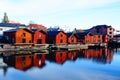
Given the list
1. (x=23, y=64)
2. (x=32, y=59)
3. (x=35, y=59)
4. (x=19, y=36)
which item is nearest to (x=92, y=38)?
(x=19, y=36)

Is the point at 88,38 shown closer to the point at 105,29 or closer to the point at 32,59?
the point at 105,29

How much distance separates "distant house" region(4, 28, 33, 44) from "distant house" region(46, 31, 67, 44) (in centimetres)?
852

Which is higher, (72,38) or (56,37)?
(56,37)

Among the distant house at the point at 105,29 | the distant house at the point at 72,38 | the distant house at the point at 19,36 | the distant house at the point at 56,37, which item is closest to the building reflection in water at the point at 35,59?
the distant house at the point at 19,36

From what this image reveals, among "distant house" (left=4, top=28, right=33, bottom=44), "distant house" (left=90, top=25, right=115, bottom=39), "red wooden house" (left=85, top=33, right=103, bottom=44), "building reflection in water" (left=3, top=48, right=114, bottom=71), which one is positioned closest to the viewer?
"building reflection in water" (left=3, top=48, right=114, bottom=71)

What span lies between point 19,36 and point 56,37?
40.3 feet

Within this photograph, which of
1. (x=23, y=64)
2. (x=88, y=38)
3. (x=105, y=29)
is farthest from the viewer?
Answer: (x=105, y=29)

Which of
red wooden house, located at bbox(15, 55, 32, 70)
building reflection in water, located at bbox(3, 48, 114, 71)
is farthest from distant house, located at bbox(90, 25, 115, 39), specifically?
red wooden house, located at bbox(15, 55, 32, 70)

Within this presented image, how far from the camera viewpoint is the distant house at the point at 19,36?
50659mm

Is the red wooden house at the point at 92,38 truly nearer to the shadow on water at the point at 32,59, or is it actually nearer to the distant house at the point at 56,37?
the distant house at the point at 56,37

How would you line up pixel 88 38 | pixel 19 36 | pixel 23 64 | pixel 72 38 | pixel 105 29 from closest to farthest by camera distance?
pixel 23 64 < pixel 19 36 < pixel 72 38 < pixel 88 38 < pixel 105 29

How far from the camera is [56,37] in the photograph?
60188 millimetres

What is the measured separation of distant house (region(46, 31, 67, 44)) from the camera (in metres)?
60.2

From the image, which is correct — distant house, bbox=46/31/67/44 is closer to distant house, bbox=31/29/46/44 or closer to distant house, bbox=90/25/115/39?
distant house, bbox=31/29/46/44
